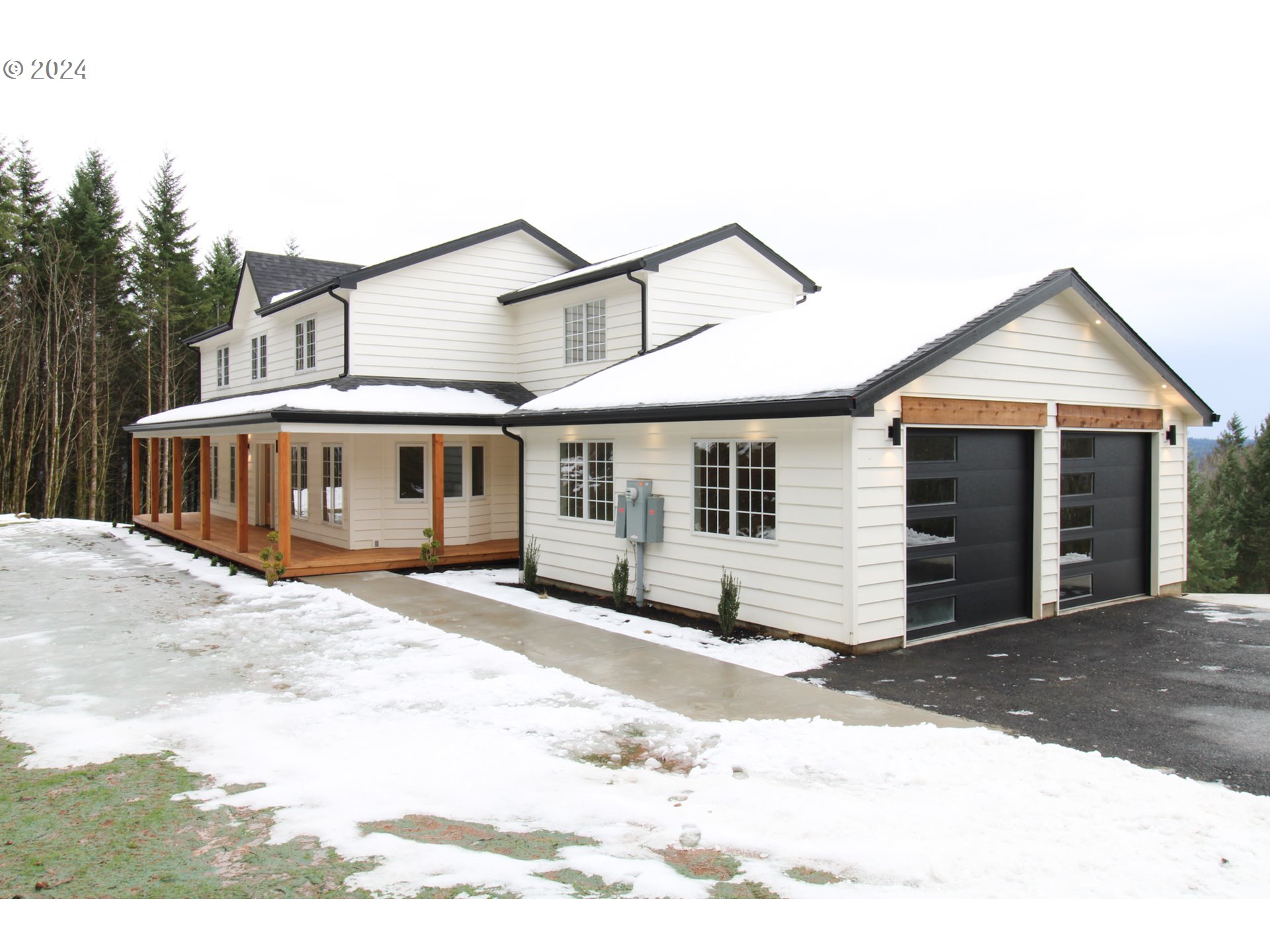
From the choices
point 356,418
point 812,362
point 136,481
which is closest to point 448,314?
point 356,418

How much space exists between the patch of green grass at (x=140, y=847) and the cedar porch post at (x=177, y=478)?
14842 millimetres

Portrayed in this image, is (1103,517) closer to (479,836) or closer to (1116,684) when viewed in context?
(1116,684)

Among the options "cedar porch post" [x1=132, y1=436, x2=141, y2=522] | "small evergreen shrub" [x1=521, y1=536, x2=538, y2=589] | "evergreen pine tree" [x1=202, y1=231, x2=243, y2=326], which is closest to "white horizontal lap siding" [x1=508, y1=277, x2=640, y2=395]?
"small evergreen shrub" [x1=521, y1=536, x2=538, y2=589]

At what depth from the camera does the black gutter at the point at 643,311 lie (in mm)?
13266

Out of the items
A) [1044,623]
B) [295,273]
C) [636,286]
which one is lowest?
[1044,623]

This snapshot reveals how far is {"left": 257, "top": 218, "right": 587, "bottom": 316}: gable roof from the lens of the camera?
1463cm

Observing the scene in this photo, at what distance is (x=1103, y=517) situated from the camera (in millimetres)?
10766

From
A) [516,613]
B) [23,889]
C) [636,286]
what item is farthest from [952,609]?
[23,889]

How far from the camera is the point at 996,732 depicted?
5.54 m

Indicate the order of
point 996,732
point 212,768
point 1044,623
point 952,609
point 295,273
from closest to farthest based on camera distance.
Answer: point 212,768 < point 996,732 < point 952,609 < point 1044,623 < point 295,273

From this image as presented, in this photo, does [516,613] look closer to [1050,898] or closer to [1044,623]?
[1044,623]

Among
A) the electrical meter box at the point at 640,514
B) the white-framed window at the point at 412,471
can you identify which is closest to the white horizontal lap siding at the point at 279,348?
the white-framed window at the point at 412,471

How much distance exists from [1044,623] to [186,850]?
29.4 ft

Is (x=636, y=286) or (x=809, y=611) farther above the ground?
(x=636, y=286)
